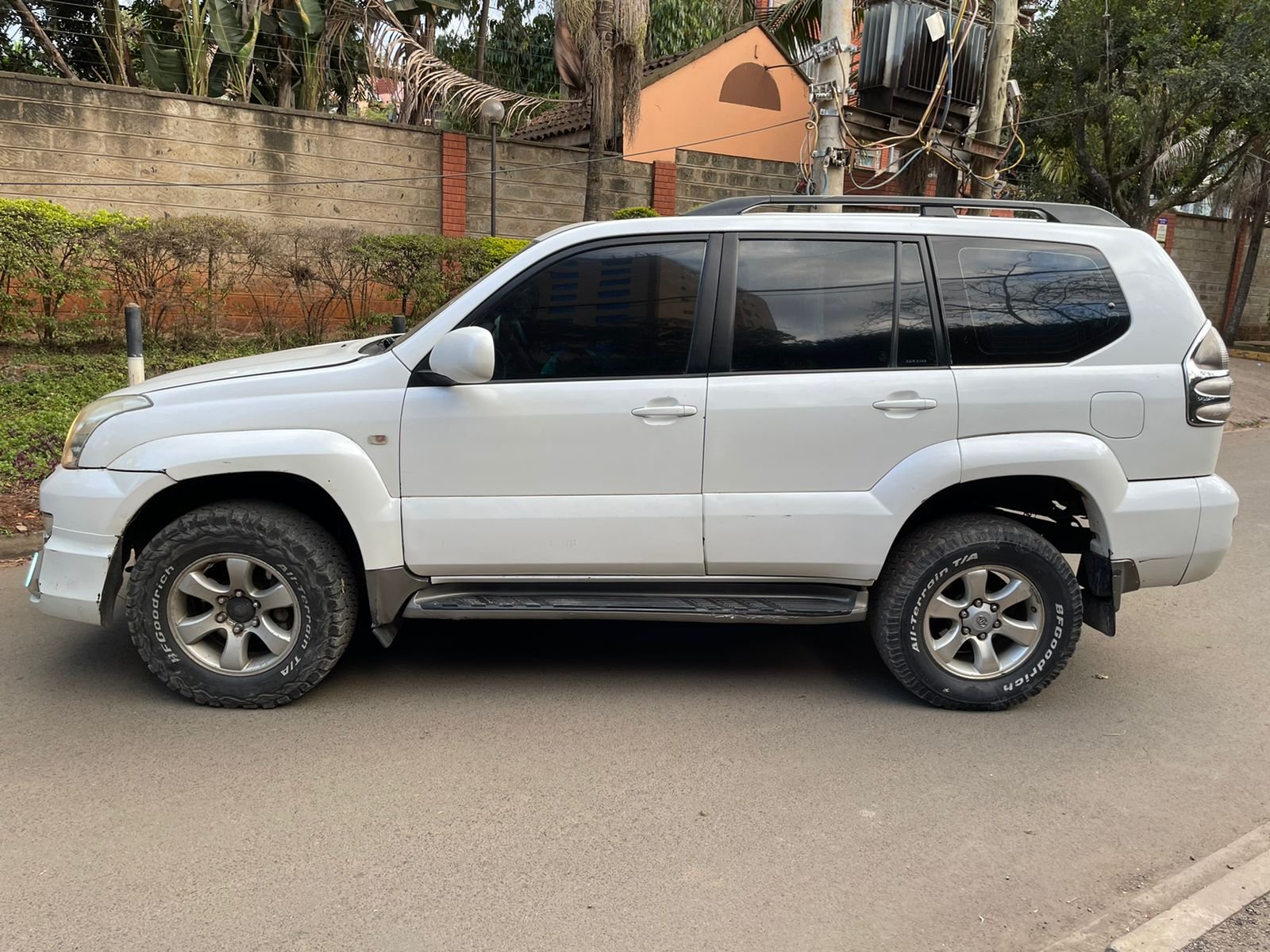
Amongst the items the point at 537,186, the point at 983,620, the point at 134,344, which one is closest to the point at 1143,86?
the point at 537,186

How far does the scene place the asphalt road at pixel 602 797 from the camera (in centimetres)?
279

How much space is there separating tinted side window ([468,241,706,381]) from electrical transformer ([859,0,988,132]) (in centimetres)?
859

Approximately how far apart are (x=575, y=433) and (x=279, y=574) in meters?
1.29

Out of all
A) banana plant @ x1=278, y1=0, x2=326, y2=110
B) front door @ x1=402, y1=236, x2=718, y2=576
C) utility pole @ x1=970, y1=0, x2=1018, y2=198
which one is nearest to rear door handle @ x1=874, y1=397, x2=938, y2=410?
front door @ x1=402, y1=236, x2=718, y2=576

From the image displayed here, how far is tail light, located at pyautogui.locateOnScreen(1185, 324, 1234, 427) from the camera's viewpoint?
4.05 m

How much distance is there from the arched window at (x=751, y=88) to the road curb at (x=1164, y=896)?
15784 mm

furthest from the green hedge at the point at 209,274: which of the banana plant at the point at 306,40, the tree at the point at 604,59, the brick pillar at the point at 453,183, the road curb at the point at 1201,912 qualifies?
the road curb at the point at 1201,912

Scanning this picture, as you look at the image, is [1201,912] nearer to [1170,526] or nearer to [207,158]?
[1170,526]

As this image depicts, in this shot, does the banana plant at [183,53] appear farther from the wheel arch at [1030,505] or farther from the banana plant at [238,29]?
the wheel arch at [1030,505]

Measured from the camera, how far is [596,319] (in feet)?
13.3

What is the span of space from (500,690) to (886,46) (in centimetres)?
1000

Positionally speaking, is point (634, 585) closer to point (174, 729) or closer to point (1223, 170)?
point (174, 729)

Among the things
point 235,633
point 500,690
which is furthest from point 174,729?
point 500,690

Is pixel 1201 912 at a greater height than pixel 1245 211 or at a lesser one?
lesser
